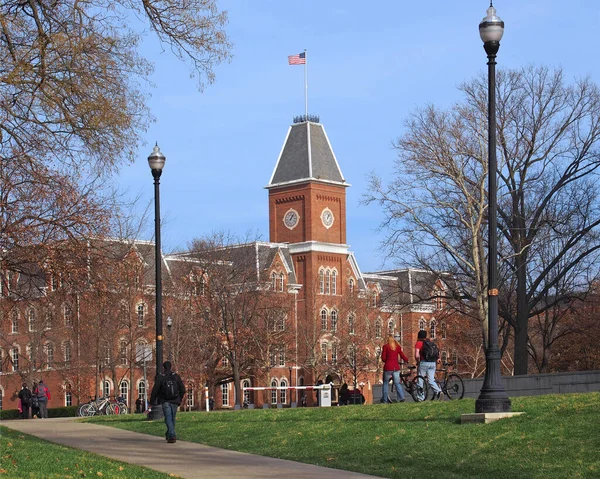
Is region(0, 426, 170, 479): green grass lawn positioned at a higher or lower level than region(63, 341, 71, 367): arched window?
lower

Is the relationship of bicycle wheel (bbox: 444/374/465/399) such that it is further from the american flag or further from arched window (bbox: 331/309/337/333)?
arched window (bbox: 331/309/337/333)

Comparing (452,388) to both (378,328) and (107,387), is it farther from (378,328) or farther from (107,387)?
(378,328)

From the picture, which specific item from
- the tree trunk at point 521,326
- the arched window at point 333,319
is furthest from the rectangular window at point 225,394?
the tree trunk at point 521,326

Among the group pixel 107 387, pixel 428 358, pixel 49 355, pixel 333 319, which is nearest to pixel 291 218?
pixel 333 319

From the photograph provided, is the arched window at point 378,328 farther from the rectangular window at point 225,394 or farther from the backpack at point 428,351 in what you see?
the backpack at point 428,351

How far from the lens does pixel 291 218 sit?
356 ft

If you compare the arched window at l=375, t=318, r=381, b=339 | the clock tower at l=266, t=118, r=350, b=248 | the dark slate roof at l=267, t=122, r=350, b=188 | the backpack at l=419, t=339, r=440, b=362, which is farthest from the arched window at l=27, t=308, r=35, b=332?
the dark slate roof at l=267, t=122, r=350, b=188

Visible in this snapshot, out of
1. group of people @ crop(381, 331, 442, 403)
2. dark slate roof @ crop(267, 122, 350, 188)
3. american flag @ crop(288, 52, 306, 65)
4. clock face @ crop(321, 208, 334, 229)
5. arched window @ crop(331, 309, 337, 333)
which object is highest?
american flag @ crop(288, 52, 306, 65)

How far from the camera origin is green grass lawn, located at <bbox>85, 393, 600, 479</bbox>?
15.6 m

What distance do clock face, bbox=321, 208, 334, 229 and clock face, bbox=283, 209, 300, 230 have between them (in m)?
2.47

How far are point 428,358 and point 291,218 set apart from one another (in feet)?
274

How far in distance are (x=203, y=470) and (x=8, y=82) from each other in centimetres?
687

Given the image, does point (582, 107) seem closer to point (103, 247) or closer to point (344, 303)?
point (103, 247)

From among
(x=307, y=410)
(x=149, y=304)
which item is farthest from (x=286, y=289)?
(x=307, y=410)
